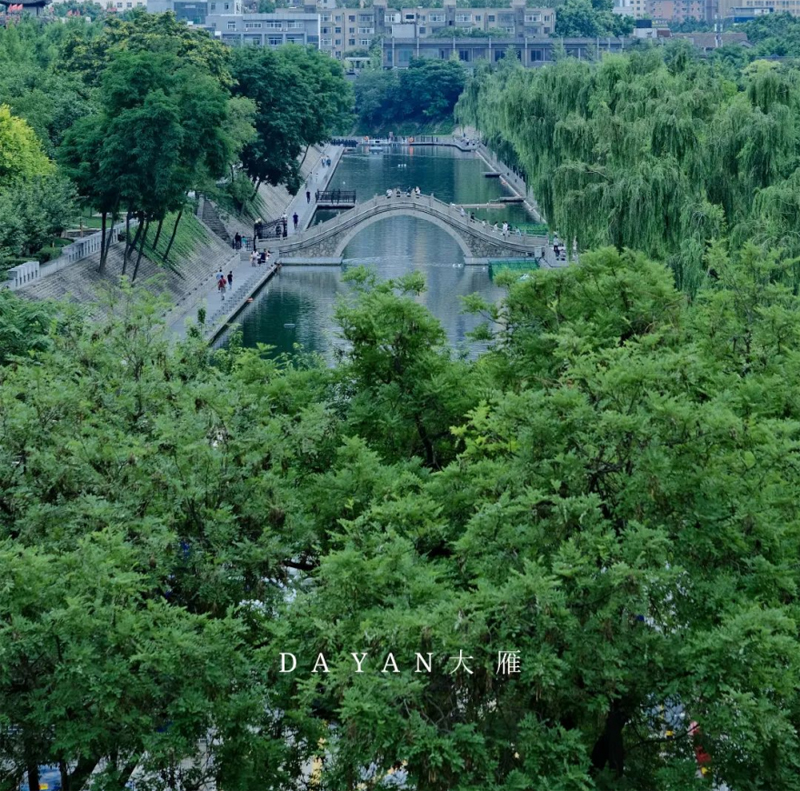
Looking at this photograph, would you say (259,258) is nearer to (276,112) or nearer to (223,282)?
(223,282)

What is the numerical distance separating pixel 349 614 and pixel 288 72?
65.6m

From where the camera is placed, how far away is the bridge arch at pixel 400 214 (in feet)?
225

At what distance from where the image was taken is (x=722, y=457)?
16875 millimetres

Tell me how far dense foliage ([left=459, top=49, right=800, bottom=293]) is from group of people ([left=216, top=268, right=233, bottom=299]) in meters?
19.5

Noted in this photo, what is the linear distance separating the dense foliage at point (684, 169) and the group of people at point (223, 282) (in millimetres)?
19529

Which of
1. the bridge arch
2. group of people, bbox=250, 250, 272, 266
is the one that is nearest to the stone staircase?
group of people, bbox=250, 250, 272, 266

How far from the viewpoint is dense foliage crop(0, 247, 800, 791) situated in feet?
50.3

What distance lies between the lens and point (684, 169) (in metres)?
36.8

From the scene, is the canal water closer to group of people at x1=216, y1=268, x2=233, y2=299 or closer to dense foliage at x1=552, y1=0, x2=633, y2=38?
group of people at x1=216, y1=268, x2=233, y2=299

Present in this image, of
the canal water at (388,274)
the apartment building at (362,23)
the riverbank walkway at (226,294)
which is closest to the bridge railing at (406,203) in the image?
the canal water at (388,274)

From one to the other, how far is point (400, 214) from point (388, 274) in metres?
6.78

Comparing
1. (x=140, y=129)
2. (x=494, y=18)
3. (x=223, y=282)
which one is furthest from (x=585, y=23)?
(x=140, y=129)

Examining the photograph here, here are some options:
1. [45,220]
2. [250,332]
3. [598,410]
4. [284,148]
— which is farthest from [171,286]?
[598,410]

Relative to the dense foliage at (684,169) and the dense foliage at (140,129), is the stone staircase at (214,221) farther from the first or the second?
the dense foliage at (684,169)
